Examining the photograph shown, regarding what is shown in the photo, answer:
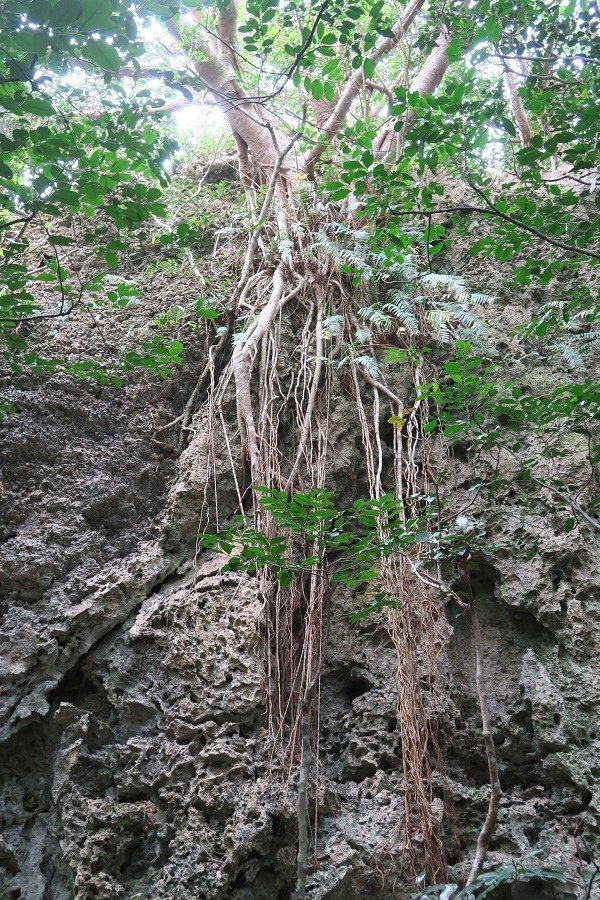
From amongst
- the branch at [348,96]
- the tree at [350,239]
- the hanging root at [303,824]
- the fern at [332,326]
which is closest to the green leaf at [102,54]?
the tree at [350,239]

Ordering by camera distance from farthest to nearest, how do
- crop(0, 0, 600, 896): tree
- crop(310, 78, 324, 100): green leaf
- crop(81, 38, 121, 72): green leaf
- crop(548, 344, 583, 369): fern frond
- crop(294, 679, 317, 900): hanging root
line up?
crop(548, 344, 583, 369): fern frond < crop(310, 78, 324, 100): green leaf < crop(0, 0, 600, 896): tree < crop(294, 679, 317, 900): hanging root < crop(81, 38, 121, 72): green leaf

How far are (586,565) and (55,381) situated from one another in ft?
8.50

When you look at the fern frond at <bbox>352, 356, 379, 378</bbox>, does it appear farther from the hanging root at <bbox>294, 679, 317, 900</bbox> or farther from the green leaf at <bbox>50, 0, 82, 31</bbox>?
the green leaf at <bbox>50, 0, 82, 31</bbox>

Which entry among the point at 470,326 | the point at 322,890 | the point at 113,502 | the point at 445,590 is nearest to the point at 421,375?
the point at 470,326

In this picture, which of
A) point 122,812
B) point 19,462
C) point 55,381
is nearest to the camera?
point 122,812

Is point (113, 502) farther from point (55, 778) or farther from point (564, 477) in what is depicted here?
point (564, 477)

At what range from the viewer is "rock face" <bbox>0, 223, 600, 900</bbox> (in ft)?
8.33

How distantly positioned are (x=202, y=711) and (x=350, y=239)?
2.63 metres

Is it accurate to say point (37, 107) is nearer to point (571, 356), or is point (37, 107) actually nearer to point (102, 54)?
point (102, 54)

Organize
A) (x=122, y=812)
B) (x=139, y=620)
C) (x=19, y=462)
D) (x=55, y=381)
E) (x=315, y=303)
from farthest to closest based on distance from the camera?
(x=315, y=303)
(x=55, y=381)
(x=19, y=462)
(x=139, y=620)
(x=122, y=812)

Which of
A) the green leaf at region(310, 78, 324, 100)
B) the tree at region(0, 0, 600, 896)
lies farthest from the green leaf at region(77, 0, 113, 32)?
the green leaf at region(310, 78, 324, 100)

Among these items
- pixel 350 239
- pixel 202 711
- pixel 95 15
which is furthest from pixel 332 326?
pixel 95 15

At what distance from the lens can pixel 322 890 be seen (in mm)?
2432

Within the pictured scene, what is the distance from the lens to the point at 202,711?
283 cm
